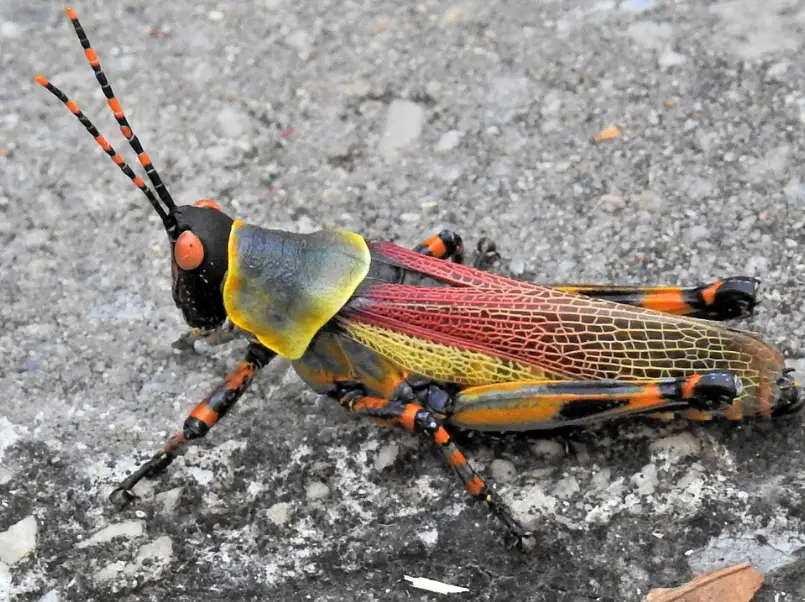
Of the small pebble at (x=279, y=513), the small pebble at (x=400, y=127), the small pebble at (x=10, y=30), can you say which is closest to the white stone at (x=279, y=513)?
the small pebble at (x=279, y=513)

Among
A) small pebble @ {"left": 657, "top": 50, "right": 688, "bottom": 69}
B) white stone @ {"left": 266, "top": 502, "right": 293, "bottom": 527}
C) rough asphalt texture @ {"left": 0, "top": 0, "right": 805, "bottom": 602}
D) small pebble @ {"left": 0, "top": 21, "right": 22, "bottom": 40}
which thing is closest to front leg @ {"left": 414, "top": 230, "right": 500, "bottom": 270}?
rough asphalt texture @ {"left": 0, "top": 0, "right": 805, "bottom": 602}

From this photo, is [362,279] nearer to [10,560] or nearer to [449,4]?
[10,560]

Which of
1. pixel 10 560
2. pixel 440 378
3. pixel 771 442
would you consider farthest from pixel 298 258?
pixel 771 442

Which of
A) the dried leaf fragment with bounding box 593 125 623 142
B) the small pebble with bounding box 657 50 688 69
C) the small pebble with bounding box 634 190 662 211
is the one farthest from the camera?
the small pebble with bounding box 657 50 688 69

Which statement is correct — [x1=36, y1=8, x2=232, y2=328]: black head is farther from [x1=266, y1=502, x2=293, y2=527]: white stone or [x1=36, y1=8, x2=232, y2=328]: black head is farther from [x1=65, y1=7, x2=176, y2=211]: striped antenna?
[x1=266, y1=502, x2=293, y2=527]: white stone

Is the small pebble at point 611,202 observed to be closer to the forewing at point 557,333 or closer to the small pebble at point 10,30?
the forewing at point 557,333

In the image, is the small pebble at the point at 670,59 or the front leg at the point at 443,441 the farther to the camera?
the small pebble at the point at 670,59

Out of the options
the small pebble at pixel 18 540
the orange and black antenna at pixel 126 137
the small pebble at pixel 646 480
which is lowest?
the small pebble at pixel 646 480
